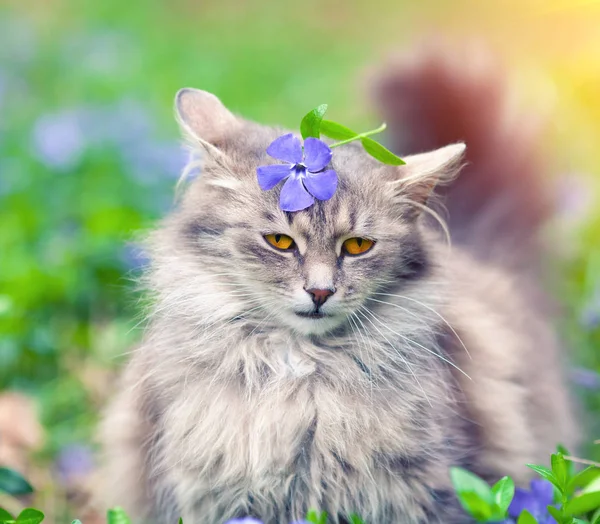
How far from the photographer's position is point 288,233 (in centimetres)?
211

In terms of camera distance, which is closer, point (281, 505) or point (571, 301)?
point (281, 505)

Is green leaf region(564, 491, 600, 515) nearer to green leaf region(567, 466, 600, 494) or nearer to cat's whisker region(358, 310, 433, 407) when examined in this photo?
green leaf region(567, 466, 600, 494)

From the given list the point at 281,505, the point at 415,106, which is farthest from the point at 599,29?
the point at 281,505

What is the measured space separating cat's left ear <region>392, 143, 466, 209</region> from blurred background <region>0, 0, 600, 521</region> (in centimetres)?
100

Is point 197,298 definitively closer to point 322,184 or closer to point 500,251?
point 322,184

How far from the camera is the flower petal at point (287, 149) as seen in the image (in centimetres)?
202

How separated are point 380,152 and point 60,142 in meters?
3.22

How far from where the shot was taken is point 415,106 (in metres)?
3.38

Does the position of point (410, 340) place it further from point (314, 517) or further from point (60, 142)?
point (60, 142)

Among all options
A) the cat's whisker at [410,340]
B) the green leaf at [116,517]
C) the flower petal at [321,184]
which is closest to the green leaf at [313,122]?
the flower petal at [321,184]

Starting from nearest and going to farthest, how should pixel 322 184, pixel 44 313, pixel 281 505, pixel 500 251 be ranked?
pixel 322 184
pixel 281 505
pixel 500 251
pixel 44 313

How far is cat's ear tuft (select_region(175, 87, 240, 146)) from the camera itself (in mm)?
2312

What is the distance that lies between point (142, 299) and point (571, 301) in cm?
226

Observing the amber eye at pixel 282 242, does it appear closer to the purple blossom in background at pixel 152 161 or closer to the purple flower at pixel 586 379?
the purple flower at pixel 586 379
